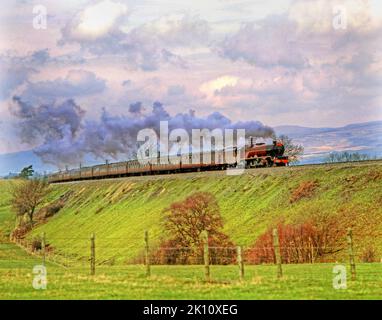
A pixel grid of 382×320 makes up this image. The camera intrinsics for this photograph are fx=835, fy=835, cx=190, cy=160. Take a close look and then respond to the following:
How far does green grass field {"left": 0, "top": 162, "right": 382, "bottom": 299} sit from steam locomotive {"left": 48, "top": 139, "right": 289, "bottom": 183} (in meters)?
1.83

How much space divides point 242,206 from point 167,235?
1080cm

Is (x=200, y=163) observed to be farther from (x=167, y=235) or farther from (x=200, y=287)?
(x=200, y=287)

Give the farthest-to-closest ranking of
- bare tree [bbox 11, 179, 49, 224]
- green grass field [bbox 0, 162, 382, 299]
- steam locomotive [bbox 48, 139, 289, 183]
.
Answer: bare tree [bbox 11, 179, 49, 224] → steam locomotive [bbox 48, 139, 289, 183] → green grass field [bbox 0, 162, 382, 299]

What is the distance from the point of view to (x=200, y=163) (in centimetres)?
7056

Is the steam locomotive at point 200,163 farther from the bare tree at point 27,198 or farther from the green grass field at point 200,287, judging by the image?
the green grass field at point 200,287

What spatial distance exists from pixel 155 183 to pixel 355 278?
48393mm

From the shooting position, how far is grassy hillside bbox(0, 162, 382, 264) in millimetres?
43875

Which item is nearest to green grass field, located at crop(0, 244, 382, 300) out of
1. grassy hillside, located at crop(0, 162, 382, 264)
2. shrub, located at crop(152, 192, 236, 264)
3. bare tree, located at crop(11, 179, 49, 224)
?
shrub, located at crop(152, 192, 236, 264)

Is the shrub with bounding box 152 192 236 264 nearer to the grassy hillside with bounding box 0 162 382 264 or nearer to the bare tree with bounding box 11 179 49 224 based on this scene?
the grassy hillside with bounding box 0 162 382 264

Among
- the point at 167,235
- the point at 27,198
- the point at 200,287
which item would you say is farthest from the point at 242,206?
the point at 27,198

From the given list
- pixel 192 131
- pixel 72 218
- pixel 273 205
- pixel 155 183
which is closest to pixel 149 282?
pixel 273 205

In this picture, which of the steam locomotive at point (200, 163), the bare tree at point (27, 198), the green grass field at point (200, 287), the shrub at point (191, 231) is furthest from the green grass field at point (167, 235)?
the shrub at point (191, 231)
